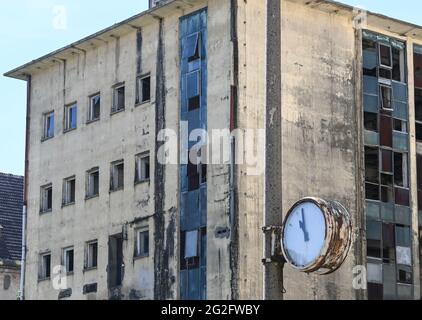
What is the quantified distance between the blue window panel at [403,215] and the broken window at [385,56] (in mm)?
5662

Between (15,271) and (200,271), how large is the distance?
79.9ft

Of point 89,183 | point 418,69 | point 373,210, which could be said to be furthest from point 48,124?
point 418,69

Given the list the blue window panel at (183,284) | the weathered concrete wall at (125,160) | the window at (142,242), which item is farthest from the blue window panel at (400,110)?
the window at (142,242)

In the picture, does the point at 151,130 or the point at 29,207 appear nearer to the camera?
the point at 151,130

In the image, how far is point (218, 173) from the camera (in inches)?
1588

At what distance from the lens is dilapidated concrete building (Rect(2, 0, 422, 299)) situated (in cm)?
4038

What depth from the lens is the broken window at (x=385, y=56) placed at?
4525 cm

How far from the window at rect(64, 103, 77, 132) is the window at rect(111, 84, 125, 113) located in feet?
9.25

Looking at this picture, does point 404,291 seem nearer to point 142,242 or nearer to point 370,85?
point 370,85

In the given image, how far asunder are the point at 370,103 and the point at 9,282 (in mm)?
26255

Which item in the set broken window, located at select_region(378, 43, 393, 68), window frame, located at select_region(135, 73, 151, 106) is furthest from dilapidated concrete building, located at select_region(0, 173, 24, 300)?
broken window, located at select_region(378, 43, 393, 68)

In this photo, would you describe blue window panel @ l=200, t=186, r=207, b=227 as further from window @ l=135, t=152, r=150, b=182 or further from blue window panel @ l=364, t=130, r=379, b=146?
blue window panel @ l=364, t=130, r=379, b=146
